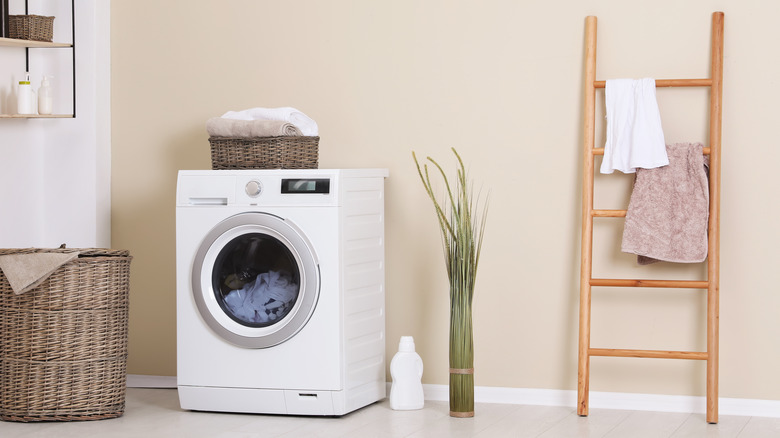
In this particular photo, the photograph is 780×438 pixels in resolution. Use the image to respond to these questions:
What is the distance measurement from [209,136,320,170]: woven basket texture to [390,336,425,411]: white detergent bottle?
0.69 m

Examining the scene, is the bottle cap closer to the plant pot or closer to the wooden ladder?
the plant pot

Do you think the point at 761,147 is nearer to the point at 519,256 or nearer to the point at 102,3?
the point at 519,256

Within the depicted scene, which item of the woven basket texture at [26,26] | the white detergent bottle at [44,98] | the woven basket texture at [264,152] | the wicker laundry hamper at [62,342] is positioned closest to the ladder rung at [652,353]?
the woven basket texture at [264,152]

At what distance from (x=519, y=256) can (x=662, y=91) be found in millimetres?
720

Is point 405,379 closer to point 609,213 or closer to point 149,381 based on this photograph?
point 609,213

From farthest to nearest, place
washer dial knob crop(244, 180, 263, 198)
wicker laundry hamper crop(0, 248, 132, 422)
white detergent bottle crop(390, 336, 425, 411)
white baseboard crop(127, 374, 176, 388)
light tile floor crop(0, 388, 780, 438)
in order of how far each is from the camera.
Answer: white baseboard crop(127, 374, 176, 388) < white detergent bottle crop(390, 336, 425, 411) < washer dial knob crop(244, 180, 263, 198) < wicker laundry hamper crop(0, 248, 132, 422) < light tile floor crop(0, 388, 780, 438)

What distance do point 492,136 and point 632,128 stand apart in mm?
478

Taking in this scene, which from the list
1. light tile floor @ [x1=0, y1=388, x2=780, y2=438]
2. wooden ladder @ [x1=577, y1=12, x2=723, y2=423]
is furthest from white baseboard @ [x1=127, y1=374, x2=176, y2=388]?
wooden ladder @ [x1=577, y1=12, x2=723, y2=423]

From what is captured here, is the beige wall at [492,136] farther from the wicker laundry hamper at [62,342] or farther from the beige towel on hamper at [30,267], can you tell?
the beige towel on hamper at [30,267]

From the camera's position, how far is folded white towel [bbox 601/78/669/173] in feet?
9.73

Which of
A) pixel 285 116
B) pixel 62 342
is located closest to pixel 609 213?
pixel 285 116

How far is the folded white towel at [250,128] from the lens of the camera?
304 centimetres

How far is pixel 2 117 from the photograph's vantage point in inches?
132

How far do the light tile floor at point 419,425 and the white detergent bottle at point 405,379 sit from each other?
0.13 ft
